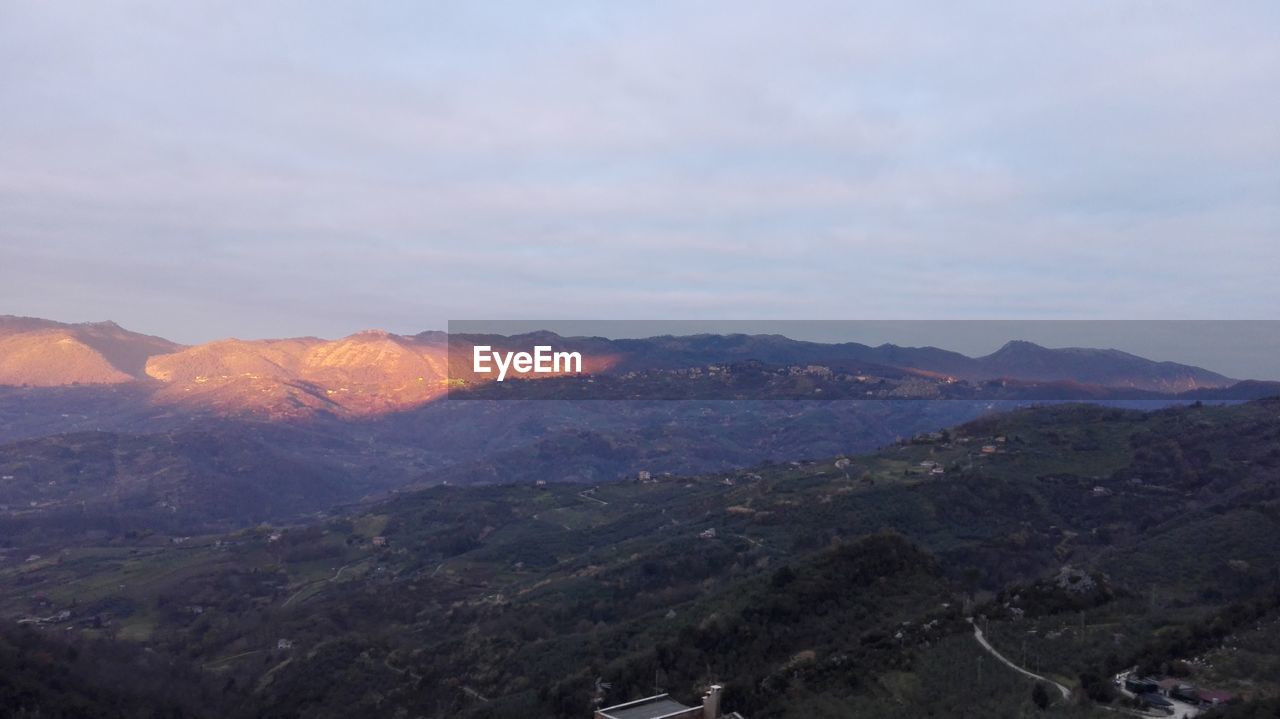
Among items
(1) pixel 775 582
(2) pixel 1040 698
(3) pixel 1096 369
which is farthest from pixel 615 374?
(2) pixel 1040 698

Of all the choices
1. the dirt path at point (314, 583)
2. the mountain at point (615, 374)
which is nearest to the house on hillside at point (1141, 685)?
the dirt path at point (314, 583)

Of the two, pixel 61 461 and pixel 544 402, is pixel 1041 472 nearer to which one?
pixel 544 402

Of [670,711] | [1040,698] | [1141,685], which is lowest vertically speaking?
[670,711]

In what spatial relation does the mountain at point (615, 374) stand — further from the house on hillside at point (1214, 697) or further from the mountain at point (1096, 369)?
the house on hillside at point (1214, 697)

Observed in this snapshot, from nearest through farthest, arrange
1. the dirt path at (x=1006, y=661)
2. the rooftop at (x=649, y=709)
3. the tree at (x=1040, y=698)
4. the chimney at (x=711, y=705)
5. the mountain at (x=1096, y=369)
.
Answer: the tree at (x=1040, y=698), the dirt path at (x=1006, y=661), the rooftop at (x=649, y=709), the chimney at (x=711, y=705), the mountain at (x=1096, y=369)

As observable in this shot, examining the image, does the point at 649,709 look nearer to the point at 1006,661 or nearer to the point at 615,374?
the point at 1006,661

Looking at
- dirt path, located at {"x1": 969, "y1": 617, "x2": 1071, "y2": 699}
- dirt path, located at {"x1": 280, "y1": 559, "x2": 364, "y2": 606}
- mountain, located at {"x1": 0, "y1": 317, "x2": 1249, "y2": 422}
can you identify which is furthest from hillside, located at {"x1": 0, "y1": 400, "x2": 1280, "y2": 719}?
mountain, located at {"x1": 0, "y1": 317, "x2": 1249, "y2": 422}

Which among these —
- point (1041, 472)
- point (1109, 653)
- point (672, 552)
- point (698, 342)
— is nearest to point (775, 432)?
point (698, 342)

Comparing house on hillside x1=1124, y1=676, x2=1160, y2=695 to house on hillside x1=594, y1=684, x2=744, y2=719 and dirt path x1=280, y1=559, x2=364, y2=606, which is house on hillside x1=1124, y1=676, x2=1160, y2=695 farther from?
dirt path x1=280, y1=559, x2=364, y2=606
